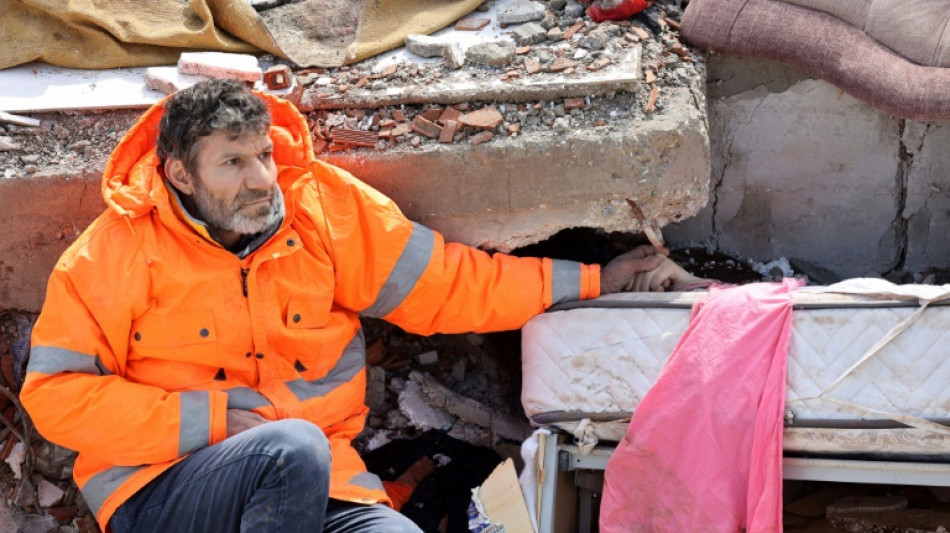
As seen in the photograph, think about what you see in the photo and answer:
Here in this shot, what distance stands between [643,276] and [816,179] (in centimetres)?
95

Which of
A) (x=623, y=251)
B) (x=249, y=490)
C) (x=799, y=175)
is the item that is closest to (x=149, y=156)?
(x=249, y=490)

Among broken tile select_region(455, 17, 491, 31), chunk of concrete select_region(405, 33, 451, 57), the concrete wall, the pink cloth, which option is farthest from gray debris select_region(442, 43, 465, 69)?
the pink cloth

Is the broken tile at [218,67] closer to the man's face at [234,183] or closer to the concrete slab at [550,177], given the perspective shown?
the concrete slab at [550,177]

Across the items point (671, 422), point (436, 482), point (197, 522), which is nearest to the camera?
point (197, 522)

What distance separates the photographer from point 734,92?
4.09 m

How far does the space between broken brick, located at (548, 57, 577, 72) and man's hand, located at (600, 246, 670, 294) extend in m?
0.69

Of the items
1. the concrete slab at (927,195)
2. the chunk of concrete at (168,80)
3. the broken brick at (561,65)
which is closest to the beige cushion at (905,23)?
the concrete slab at (927,195)

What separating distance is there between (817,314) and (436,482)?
1.44m

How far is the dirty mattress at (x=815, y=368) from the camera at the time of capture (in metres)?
3.10

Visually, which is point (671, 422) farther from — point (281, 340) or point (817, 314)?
point (281, 340)

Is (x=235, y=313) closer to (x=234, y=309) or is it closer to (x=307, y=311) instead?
(x=234, y=309)

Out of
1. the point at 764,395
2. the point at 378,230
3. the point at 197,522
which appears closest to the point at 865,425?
the point at 764,395

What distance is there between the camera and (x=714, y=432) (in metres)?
3.16

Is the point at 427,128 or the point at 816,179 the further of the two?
the point at 816,179
